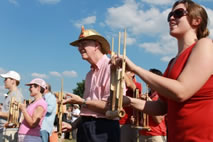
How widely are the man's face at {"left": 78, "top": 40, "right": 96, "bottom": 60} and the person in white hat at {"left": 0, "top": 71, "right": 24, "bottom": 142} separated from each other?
10.6 ft

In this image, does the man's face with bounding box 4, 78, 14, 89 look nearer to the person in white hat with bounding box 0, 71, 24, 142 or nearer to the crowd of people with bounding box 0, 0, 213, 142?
the person in white hat with bounding box 0, 71, 24, 142

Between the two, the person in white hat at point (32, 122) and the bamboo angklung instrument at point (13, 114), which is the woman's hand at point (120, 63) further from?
the bamboo angklung instrument at point (13, 114)

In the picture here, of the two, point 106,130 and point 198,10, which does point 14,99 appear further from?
point 198,10

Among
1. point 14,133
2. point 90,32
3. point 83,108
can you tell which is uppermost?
point 90,32

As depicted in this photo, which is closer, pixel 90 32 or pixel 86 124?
pixel 86 124

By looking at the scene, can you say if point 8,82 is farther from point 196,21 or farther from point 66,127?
point 196,21

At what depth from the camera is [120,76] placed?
2057 mm

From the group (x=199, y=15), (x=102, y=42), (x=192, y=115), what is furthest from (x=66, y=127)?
(x=199, y=15)

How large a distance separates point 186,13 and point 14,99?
466 cm

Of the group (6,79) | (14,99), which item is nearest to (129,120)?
(14,99)

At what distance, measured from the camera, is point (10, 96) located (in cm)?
625

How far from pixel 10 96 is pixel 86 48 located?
3438 millimetres

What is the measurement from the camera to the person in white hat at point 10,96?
630 cm

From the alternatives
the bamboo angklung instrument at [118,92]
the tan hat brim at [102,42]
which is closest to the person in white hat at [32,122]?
the tan hat brim at [102,42]
